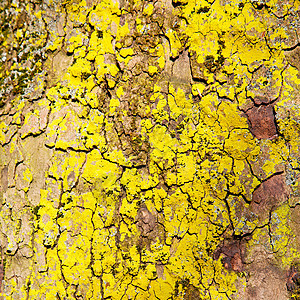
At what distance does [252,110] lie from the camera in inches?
54.8

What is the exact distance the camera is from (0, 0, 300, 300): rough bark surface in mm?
1357

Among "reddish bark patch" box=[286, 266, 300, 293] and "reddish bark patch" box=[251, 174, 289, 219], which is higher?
"reddish bark patch" box=[251, 174, 289, 219]

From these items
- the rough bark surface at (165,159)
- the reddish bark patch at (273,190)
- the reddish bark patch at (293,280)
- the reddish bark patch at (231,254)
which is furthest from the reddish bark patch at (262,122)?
the reddish bark patch at (293,280)

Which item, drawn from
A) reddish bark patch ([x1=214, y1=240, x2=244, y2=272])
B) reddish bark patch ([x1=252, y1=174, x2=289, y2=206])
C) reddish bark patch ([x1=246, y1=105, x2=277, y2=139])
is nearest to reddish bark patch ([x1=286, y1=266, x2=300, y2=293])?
reddish bark patch ([x1=214, y1=240, x2=244, y2=272])

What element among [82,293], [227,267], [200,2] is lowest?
[82,293]

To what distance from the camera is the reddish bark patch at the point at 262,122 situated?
54.5 inches

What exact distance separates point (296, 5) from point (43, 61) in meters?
1.51

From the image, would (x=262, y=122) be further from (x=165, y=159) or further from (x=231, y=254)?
(x=231, y=254)

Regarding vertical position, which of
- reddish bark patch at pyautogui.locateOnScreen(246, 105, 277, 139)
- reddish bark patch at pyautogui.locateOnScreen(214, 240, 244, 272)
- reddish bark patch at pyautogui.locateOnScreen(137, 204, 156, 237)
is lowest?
reddish bark patch at pyautogui.locateOnScreen(214, 240, 244, 272)

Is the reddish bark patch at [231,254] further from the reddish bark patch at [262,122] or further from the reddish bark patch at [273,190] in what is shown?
the reddish bark patch at [262,122]

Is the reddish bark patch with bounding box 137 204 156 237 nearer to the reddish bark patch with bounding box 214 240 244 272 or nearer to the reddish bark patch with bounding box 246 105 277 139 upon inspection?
the reddish bark patch with bounding box 214 240 244 272

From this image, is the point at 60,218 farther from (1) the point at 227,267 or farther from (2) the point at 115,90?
(1) the point at 227,267

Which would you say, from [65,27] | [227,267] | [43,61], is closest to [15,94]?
[43,61]

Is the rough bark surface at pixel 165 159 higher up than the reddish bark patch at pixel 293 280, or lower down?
higher up
